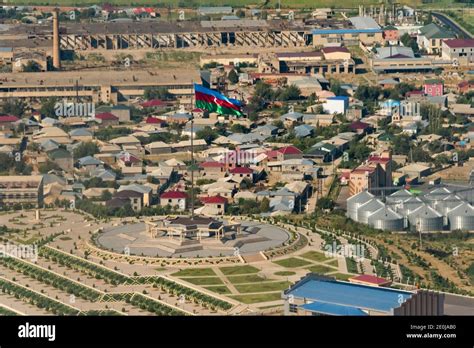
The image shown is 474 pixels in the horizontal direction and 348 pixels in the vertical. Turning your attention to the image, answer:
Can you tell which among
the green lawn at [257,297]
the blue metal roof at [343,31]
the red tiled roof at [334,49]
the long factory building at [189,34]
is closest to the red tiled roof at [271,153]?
the green lawn at [257,297]

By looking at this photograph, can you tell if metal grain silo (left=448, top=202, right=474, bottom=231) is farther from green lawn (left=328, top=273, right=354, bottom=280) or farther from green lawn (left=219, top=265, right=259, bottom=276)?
green lawn (left=328, top=273, right=354, bottom=280)

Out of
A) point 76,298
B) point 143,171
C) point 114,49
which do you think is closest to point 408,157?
point 143,171

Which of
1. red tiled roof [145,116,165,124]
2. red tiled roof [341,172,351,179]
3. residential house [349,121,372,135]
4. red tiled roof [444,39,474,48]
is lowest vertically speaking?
red tiled roof [341,172,351,179]

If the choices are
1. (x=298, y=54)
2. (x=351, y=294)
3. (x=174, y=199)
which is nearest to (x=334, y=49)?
(x=298, y=54)

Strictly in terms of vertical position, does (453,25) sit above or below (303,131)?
above

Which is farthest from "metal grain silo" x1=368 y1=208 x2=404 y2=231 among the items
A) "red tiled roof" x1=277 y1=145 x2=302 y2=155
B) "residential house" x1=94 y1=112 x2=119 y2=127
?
"residential house" x1=94 y1=112 x2=119 y2=127

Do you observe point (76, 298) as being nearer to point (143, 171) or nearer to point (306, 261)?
point (306, 261)

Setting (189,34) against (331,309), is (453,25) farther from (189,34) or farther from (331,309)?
(331,309)
